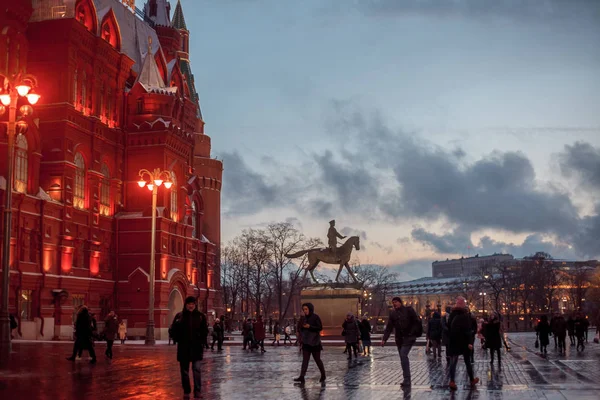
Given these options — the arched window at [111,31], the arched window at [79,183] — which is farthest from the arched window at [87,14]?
the arched window at [79,183]

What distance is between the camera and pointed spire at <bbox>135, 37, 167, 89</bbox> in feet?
221

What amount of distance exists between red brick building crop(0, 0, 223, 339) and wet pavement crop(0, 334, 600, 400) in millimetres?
26392

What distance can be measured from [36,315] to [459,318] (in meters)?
40.8

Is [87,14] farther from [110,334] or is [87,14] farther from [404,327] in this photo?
[404,327]

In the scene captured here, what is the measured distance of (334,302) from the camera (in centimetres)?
4531

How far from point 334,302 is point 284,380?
25.7 m

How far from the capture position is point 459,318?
17.7m

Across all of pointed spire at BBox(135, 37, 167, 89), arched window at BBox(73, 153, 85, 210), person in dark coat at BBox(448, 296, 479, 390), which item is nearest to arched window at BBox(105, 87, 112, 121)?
pointed spire at BBox(135, 37, 167, 89)

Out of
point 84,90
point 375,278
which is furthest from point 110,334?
point 375,278

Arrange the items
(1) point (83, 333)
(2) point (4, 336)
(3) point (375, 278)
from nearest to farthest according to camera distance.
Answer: (2) point (4, 336)
(1) point (83, 333)
(3) point (375, 278)

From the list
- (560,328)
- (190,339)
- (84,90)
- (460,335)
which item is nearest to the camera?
(190,339)

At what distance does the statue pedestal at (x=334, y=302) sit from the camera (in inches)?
1775

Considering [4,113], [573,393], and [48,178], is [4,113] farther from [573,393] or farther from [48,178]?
[573,393]

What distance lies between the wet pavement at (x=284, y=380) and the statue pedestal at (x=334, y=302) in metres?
17.6
